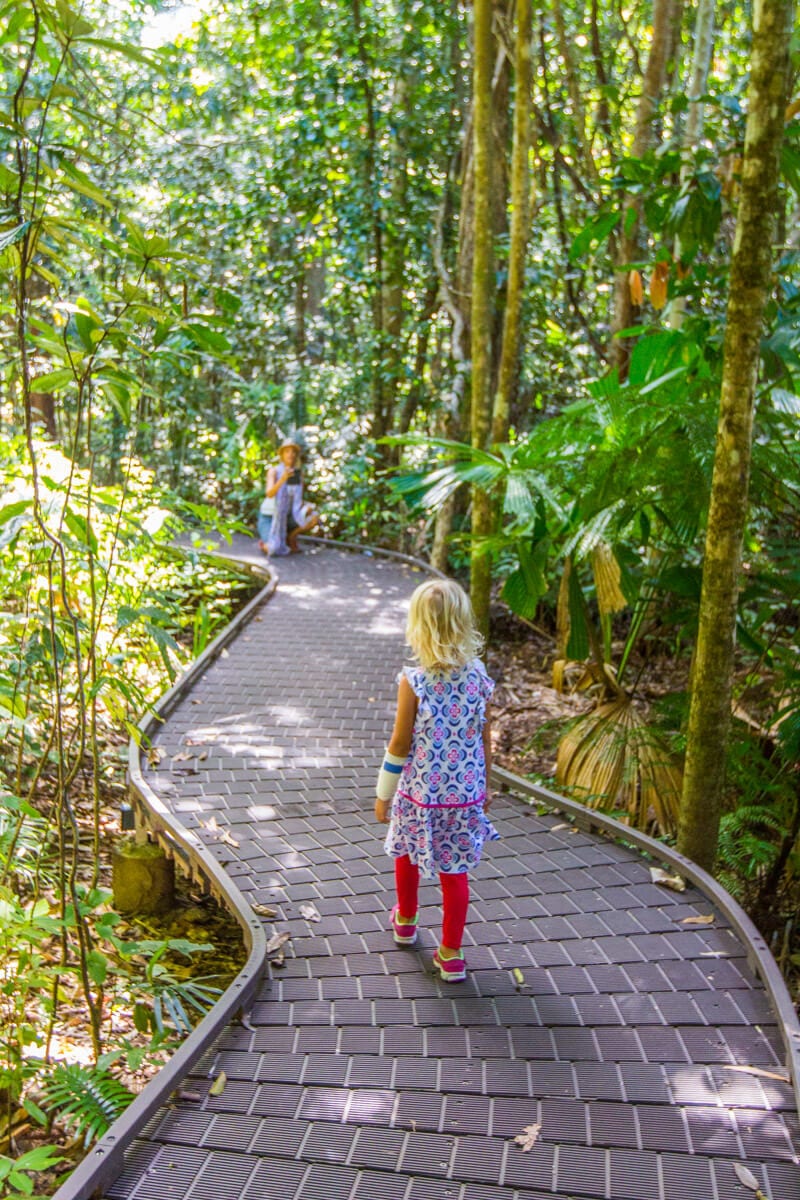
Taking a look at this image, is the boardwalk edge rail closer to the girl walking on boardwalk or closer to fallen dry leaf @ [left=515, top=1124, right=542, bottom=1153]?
the girl walking on boardwalk

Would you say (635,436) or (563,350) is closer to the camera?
(635,436)

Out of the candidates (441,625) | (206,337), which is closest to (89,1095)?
(441,625)

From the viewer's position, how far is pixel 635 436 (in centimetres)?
534

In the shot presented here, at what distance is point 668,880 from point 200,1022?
2068mm

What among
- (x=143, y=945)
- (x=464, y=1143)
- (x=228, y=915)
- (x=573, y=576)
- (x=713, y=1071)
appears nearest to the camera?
(x=464, y=1143)

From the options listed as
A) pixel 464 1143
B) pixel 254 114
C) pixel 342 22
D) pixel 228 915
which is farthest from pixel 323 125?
pixel 464 1143

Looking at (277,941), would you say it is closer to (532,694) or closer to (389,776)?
(389,776)

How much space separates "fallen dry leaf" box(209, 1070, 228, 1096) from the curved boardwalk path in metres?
0.02

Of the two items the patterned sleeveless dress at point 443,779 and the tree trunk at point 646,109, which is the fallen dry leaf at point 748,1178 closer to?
the patterned sleeveless dress at point 443,779

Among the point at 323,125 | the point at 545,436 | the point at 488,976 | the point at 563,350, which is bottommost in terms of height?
the point at 488,976

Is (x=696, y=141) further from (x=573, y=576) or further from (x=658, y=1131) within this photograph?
(x=658, y=1131)

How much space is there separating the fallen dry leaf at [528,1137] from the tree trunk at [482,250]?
4.64 m

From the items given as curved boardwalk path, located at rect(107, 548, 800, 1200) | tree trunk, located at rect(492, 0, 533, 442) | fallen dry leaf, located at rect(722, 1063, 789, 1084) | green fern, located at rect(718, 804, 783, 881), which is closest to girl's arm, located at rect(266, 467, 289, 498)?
tree trunk, located at rect(492, 0, 533, 442)

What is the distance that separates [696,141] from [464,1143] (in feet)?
20.7
